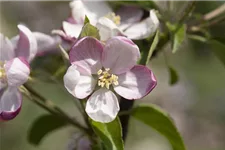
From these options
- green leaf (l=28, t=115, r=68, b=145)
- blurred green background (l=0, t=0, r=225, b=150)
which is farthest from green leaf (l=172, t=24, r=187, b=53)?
blurred green background (l=0, t=0, r=225, b=150)

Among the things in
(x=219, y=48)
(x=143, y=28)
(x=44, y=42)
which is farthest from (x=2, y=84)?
(x=219, y=48)

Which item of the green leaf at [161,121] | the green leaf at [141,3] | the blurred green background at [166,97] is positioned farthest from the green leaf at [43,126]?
the blurred green background at [166,97]

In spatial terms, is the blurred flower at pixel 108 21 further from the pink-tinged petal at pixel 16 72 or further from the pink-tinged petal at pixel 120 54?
the pink-tinged petal at pixel 16 72

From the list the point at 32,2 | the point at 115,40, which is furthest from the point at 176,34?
the point at 32,2

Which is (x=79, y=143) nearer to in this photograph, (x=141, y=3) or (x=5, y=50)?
(x=5, y=50)

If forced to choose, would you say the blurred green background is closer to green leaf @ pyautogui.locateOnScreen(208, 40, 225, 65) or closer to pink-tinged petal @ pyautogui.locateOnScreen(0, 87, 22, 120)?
green leaf @ pyautogui.locateOnScreen(208, 40, 225, 65)
